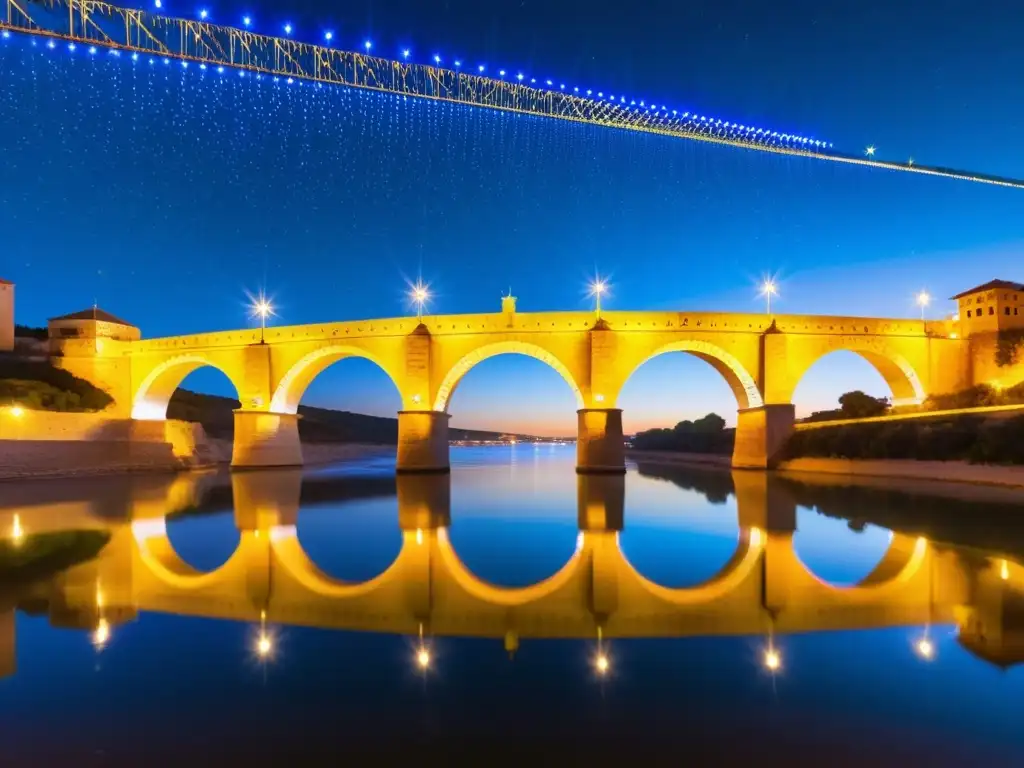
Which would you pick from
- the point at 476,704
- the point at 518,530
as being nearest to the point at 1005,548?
the point at 518,530

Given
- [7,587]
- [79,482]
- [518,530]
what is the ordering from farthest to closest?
[79,482] → [518,530] → [7,587]

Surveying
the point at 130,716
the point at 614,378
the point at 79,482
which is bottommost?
the point at 79,482

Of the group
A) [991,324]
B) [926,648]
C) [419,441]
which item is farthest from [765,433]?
[926,648]

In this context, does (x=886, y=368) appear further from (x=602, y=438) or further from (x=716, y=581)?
(x=716, y=581)

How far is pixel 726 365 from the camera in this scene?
33.8m

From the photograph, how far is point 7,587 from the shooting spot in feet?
26.3

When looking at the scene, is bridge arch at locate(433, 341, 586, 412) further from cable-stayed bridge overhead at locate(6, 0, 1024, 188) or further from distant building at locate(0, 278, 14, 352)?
distant building at locate(0, 278, 14, 352)

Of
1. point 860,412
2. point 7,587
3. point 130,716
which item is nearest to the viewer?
point 130,716

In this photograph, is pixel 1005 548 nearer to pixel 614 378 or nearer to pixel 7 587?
pixel 7 587

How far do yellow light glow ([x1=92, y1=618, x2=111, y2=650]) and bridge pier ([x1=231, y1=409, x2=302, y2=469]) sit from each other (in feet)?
100

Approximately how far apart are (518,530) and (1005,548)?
8726 mm

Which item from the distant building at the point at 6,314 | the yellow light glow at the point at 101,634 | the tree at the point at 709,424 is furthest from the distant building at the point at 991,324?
the distant building at the point at 6,314

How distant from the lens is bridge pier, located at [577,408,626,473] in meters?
30.5

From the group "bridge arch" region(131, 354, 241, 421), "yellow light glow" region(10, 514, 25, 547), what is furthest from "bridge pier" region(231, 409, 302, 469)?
"yellow light glow" region(10, 514, 25, 547)
